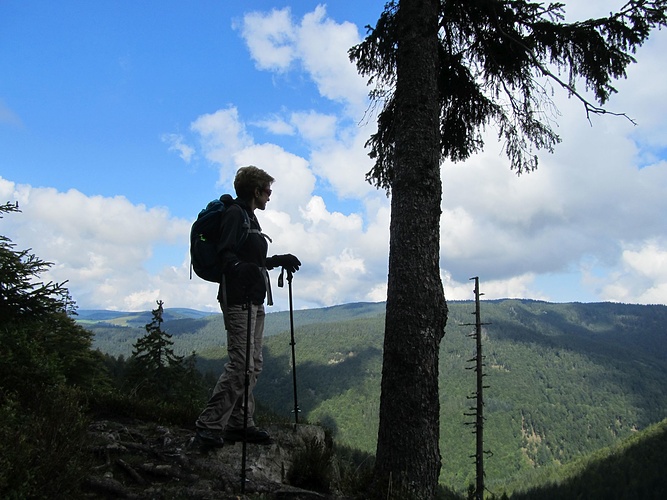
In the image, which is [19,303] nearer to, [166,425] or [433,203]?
[166,425]

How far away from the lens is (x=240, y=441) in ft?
15.5

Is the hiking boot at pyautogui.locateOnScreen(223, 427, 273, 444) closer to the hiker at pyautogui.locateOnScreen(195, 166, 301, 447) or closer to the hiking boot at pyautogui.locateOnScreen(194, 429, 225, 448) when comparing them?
the hiker at pyautogui.locateOnScreen(195, 166, 301, 447)

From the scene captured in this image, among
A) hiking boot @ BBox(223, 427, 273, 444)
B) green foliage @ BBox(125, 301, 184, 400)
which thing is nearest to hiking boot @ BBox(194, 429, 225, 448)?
hiking boot @ BBox(223, 427, 273, 444)

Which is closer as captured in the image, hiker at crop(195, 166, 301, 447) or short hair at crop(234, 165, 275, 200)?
hiker at crop(195, 166, 301, 447)

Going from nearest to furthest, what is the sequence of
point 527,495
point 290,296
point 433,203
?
point 433,203, point 290,296, point 527,495

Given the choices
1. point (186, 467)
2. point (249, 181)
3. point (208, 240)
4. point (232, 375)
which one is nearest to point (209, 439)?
point (186, 467)

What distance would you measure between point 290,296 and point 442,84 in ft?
12.9

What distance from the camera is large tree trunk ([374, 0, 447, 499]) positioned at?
161 inches

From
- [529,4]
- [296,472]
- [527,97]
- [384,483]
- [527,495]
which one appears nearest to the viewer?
[384,483]

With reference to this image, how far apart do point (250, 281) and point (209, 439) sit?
5.44 feet

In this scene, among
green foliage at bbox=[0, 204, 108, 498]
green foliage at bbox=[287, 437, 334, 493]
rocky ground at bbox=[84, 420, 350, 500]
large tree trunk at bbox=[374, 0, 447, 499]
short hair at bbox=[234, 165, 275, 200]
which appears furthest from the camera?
short hair at bbox=[234, 165, 275, 200]

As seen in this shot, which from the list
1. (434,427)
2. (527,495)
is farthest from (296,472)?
(527,495)

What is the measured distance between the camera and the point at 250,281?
4.46m

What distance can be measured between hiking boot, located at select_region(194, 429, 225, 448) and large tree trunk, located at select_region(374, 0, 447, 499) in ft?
5.34
